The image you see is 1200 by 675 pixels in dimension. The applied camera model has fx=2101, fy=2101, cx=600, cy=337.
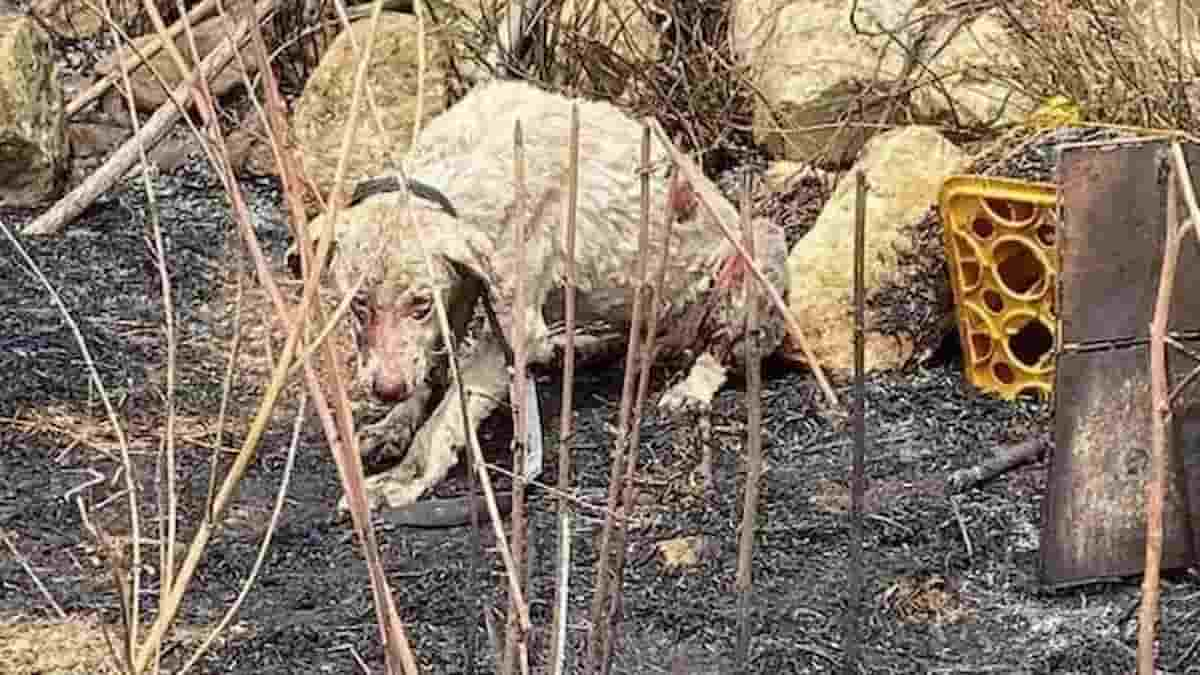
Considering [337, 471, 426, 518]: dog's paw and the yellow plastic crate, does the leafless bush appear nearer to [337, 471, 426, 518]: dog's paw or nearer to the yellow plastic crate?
the yellow plastic crate

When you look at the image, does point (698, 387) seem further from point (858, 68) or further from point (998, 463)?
point (858, 68)

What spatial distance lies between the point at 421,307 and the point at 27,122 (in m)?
3.23

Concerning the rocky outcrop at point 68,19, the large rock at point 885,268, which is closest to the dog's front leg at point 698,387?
the large rock at point 885,268

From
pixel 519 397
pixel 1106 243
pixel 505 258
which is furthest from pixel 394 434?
pixel 519 397

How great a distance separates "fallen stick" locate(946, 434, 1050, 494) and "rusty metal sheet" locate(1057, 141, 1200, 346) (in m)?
0.57

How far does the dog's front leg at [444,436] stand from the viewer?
16.0 ft

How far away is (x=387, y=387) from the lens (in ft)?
15.0

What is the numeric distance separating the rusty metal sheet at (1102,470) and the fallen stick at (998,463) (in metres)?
0.53

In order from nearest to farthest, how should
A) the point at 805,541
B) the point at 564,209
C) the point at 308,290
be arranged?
1. the point at 308,290
2. the point at 805,541
3. the point at 564,209

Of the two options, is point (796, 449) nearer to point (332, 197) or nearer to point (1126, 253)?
point (1126, 253)

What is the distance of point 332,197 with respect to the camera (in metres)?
1.75

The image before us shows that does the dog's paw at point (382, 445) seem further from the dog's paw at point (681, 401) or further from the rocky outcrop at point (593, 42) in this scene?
the rocky outcrop at point (593, 42)

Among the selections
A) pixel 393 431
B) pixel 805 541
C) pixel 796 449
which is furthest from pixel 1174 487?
pixel 393 431

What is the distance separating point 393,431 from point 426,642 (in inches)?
45.9
